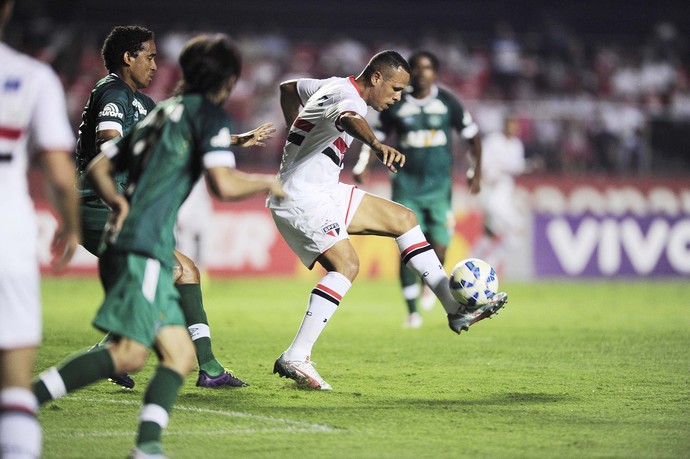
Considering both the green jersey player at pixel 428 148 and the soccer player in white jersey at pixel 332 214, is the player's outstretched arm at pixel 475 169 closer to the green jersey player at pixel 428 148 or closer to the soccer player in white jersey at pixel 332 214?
the green jersey player at pixel 428 148

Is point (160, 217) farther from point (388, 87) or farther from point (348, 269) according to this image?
point (388, 87)

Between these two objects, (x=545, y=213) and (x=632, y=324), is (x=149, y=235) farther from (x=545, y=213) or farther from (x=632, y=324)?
(x=545, y=213)

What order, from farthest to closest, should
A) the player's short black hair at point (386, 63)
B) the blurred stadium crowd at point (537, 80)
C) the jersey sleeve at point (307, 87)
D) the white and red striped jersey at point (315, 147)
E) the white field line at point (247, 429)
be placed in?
the blurred stadium crowd at point (537, 80) < the jersey sleeve at point (307, 87) < the player's short black hair at point (386, 63) < the white and red striped jersey at point (315, 147) < the white field line at point (247, 429)

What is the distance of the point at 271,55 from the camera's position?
23.5 meters

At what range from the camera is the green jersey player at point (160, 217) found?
5.02 meters

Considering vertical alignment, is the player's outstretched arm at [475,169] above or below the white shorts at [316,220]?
above

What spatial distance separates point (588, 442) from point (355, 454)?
1328 mm

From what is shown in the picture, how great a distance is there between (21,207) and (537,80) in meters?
21.0

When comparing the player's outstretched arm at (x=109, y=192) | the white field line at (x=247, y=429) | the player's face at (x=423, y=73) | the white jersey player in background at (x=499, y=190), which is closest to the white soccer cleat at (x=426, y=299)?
the player's face at (x=423, y=73)

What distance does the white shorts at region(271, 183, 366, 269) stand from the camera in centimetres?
777

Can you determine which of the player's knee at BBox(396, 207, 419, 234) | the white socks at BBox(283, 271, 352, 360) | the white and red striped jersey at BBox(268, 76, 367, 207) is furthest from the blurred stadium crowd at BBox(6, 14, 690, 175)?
the white socks at BBox(283, 271, 352, 360)

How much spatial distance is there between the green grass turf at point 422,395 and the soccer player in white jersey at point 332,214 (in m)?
0.50

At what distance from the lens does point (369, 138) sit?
702 centimetres

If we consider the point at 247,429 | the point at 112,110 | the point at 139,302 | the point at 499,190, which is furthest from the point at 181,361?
the point at 499,190
